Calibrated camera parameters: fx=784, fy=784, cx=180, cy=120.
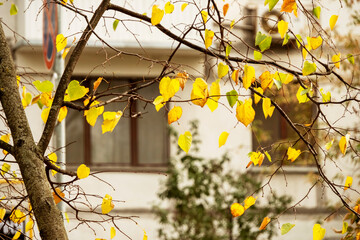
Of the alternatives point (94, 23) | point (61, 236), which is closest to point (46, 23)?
point (94, 23)

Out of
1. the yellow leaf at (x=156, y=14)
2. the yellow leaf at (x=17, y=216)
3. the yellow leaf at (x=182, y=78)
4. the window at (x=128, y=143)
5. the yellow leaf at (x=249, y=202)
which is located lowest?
the yellow leaf at (x=17, y=216)

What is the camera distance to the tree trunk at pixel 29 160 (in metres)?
3.13

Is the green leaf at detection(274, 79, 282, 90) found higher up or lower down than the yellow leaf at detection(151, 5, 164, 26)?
lower down

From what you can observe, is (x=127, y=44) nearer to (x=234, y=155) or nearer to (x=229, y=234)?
(x=234, y=155)

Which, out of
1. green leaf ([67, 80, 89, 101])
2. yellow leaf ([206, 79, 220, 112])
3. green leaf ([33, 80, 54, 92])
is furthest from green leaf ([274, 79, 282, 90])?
green leaf ([33, 80, 54, 92])

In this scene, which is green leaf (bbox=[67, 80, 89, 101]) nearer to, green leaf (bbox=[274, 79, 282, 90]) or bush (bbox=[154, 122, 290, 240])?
green leaf (bbox=[274, 79, 282, 90])

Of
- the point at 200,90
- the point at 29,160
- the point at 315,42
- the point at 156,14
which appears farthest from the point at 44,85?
the point at 315,42

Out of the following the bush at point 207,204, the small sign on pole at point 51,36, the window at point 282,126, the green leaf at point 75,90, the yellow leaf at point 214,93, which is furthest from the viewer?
the window at point 282,126

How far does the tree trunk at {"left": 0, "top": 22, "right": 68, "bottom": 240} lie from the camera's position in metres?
3.13

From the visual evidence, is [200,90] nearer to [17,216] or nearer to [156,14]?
[156,14]

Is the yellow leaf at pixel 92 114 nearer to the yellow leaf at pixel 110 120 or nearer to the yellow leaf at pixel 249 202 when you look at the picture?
the yellow leaf at pixel 110 120

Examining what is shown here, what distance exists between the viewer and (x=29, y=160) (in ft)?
10.4

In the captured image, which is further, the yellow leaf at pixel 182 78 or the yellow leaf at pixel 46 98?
the yellow leaf at pixel 46 98

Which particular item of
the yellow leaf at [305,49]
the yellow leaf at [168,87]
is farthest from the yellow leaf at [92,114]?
the yellow leaf at [305,49]
